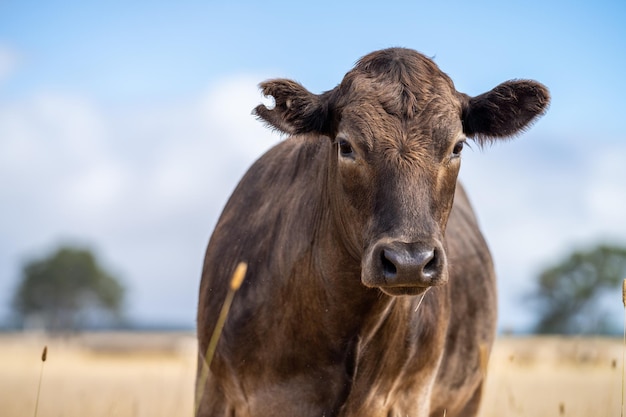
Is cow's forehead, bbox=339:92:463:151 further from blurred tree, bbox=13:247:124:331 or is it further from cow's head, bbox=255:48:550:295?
blurred tree, bbox=13:247:124:331

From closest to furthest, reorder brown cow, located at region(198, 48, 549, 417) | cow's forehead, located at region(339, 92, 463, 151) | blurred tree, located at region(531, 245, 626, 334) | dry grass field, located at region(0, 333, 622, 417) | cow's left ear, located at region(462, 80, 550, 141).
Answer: brown cow, located at region(198, 48, 549, 417) → cow's forehead, located at region(339, 92, 463, 151) → cow's left ear, located at region(462, 80, 550, 141) → dry grass field, located at region(0, 333, 622, 417) → blurred tree, located at region(531, 245, 626, 334)

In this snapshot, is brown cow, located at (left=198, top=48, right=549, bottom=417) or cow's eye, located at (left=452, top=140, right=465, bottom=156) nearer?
brown cow, located at (left=198, top=48, right=549, bottom=417)

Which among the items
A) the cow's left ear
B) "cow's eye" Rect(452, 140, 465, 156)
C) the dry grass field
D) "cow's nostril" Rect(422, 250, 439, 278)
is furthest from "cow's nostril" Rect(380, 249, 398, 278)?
the dry grass field

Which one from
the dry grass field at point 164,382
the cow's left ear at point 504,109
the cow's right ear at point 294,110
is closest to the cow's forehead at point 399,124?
the cow's right ear at point 294,110

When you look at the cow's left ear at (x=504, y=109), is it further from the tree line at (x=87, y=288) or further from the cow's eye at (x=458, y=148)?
the tree line at (x=87, y=288)

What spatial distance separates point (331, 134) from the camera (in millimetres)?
6008

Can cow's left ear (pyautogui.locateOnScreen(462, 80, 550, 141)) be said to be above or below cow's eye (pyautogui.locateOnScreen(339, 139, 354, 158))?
above

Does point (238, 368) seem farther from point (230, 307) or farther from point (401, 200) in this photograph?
point (401, 200)

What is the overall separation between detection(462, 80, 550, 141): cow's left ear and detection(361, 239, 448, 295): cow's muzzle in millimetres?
1328

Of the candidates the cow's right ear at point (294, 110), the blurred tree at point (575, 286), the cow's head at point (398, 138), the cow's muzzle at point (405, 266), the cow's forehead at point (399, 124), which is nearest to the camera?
the cow's muzzle at point (405, 266)

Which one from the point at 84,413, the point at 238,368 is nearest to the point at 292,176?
the point at 238,368

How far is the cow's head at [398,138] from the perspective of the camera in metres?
5.02

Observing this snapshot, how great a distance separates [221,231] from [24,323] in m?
72.9

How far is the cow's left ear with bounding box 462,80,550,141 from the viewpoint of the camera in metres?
6.09
